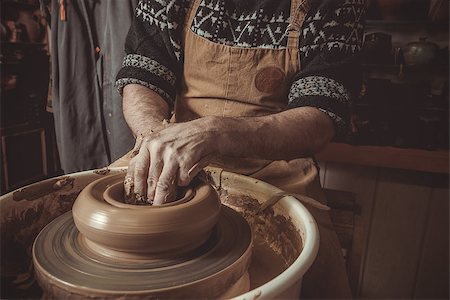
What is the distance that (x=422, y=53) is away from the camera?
5.54 feet

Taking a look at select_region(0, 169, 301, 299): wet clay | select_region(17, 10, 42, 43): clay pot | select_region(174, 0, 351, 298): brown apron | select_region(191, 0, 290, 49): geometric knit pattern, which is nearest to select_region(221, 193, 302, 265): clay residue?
select_region(0, 169, 301, 299): wet clay

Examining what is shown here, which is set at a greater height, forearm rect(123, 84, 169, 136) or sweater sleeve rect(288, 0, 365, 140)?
sweater sleeve rect(288, 0, 365, 140)

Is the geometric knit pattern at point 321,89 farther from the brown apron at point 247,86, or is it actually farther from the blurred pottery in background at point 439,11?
the blurred pottery in background at point 439,11

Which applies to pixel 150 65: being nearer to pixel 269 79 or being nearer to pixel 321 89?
pixel 269 79

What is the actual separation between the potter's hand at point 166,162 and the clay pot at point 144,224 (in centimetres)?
4

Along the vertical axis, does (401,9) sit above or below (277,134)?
above

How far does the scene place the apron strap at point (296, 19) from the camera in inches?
41.3

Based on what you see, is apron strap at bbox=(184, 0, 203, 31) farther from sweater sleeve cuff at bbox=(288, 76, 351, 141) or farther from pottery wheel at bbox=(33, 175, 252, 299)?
pottery wheel at bbox=(33, 175, 252, 299)

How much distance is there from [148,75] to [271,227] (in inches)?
22.0

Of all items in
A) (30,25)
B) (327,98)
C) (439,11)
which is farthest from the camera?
(30,25)

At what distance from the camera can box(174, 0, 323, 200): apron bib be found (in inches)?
40.4


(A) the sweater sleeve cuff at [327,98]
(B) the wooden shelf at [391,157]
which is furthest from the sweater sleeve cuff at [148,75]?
(B) the wooden shelf at [391,157]

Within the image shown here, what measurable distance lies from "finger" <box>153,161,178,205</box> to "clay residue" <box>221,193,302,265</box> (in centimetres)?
26

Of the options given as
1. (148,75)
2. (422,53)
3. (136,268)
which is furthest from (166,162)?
(422,53)
